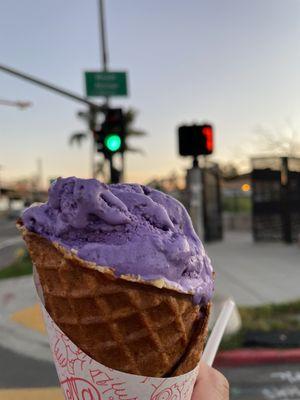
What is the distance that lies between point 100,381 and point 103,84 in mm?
8251

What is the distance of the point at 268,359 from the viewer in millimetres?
5656

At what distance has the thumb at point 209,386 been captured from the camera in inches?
77.4

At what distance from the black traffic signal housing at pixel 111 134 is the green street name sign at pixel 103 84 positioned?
0.39m

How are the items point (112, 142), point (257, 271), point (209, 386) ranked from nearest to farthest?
point (209, 386), point (112, 142), point (257, 271)

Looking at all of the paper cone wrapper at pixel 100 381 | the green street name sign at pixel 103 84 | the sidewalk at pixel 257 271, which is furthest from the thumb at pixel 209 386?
the green street name sign at pixel 103 84

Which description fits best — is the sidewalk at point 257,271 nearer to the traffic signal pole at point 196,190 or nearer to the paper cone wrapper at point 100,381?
the traffic signal pole at point 196,190

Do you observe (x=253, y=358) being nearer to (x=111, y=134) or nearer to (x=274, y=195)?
(x=111, y=134)

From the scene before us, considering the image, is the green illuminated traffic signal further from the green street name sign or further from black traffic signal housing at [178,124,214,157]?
black traffic signal housing at [178,124,214,157]

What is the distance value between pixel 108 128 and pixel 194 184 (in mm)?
3268

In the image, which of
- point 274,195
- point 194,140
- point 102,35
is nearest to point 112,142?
point 194,140

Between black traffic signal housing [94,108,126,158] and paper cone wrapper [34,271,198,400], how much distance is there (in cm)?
763

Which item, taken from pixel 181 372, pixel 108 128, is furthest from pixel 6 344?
pixel 181 372

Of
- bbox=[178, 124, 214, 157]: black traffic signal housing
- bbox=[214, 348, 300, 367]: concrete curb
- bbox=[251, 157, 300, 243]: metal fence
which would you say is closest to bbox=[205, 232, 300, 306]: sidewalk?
bbox=[251, 157, 300, 243]: metal fence

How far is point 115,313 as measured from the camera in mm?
1650
